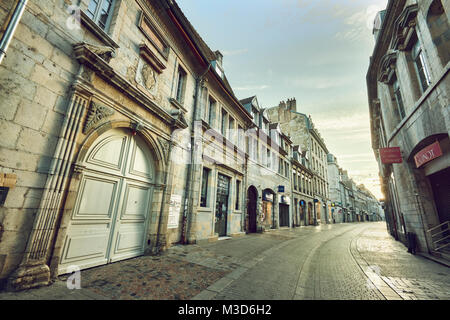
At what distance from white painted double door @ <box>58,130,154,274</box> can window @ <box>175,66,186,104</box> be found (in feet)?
10.1

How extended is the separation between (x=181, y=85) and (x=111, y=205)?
585 cm

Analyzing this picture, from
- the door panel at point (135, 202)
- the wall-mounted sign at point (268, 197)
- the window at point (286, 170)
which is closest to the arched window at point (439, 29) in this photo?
the door panel at point (135, 202)

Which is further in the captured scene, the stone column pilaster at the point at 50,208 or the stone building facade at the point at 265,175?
the stone building facade at the point at 265,175

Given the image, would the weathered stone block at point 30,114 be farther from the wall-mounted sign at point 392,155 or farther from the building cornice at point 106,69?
the wall-mounted sign at point 392,155

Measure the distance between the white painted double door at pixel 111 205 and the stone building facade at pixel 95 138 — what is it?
0.09ft

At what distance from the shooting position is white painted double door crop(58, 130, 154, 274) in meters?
4.15

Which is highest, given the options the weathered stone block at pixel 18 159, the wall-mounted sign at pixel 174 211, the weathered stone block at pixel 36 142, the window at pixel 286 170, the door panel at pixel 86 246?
the window at pixel 286 170

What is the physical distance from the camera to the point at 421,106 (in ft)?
22.3

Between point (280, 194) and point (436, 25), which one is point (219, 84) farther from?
point (280, 194)

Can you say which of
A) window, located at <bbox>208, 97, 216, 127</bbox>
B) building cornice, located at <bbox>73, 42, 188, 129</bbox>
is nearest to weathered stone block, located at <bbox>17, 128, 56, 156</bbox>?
building cornice, located at <bbox>73, 42, 188, 129</bbox>

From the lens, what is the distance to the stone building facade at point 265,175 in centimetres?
1365

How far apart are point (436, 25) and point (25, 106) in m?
11.5

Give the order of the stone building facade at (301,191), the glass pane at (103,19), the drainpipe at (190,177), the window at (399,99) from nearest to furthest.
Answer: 1. the glass pane at (103,19)
2. the drainpipe at (190,177)
3. the window at (399,99)
4. the stone building facade at (301,191)

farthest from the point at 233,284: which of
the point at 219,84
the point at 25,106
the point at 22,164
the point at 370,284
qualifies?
the point at 219,84
